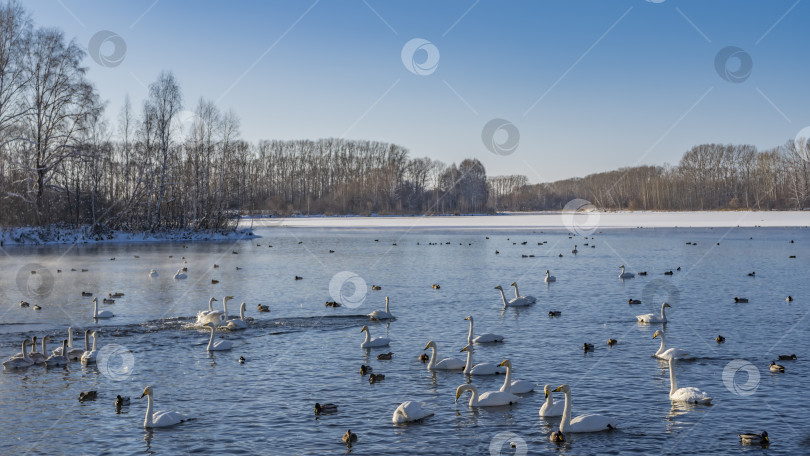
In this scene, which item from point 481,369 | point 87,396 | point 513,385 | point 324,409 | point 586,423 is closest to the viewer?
point 586,423

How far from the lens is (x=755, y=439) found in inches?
409

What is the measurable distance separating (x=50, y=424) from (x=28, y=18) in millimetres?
49902

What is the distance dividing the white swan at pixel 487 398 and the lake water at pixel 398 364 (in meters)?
0.18

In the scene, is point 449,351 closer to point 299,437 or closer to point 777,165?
point 299,437

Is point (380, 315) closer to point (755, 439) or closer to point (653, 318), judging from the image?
point (653, 318)

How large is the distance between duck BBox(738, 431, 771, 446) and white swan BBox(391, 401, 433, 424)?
495 centimetres

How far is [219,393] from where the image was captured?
13516 millimetres

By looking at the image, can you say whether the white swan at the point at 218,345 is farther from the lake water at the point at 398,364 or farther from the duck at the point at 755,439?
the duck at the point at 755,439

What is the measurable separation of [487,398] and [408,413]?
66.3 inches

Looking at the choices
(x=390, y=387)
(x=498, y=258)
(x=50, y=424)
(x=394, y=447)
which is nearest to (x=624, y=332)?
(x=390, y=387)

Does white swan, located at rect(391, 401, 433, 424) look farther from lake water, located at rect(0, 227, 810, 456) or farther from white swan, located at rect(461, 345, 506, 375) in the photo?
white swan, located at rect(461, 345, 506, 375)

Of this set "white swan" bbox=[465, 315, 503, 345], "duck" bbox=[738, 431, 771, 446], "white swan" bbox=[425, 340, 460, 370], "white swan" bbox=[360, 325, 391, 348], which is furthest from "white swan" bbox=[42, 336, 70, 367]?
"duck" bbox=[738, 431, 771, 446]

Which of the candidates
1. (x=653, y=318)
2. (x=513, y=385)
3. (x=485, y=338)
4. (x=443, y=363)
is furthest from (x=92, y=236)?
(x=513, y=385)

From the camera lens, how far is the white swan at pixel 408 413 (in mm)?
11617
